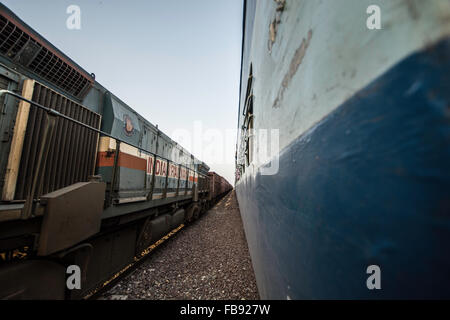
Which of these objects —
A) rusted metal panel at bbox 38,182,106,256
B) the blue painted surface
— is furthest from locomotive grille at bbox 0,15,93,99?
the blue painted surface

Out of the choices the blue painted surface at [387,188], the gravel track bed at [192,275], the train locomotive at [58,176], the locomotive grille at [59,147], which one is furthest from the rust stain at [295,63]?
the gravel track bed at [192,275]

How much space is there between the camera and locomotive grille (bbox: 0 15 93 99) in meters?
2.38

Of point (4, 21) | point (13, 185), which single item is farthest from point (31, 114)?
point (4, 21)

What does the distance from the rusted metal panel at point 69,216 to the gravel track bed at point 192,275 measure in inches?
58.5

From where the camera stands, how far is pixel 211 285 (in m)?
3.12

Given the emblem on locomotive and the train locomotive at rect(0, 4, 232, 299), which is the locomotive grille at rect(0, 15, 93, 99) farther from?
the emblem on locomotive

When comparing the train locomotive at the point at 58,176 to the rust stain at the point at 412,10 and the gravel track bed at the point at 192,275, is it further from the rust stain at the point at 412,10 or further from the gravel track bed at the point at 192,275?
the rust stain at the point at 412,10

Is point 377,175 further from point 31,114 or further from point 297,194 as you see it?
point 31,114

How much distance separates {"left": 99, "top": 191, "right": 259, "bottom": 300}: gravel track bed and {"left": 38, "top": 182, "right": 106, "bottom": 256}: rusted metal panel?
4.88ft

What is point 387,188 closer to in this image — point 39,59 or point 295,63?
point 295,63
